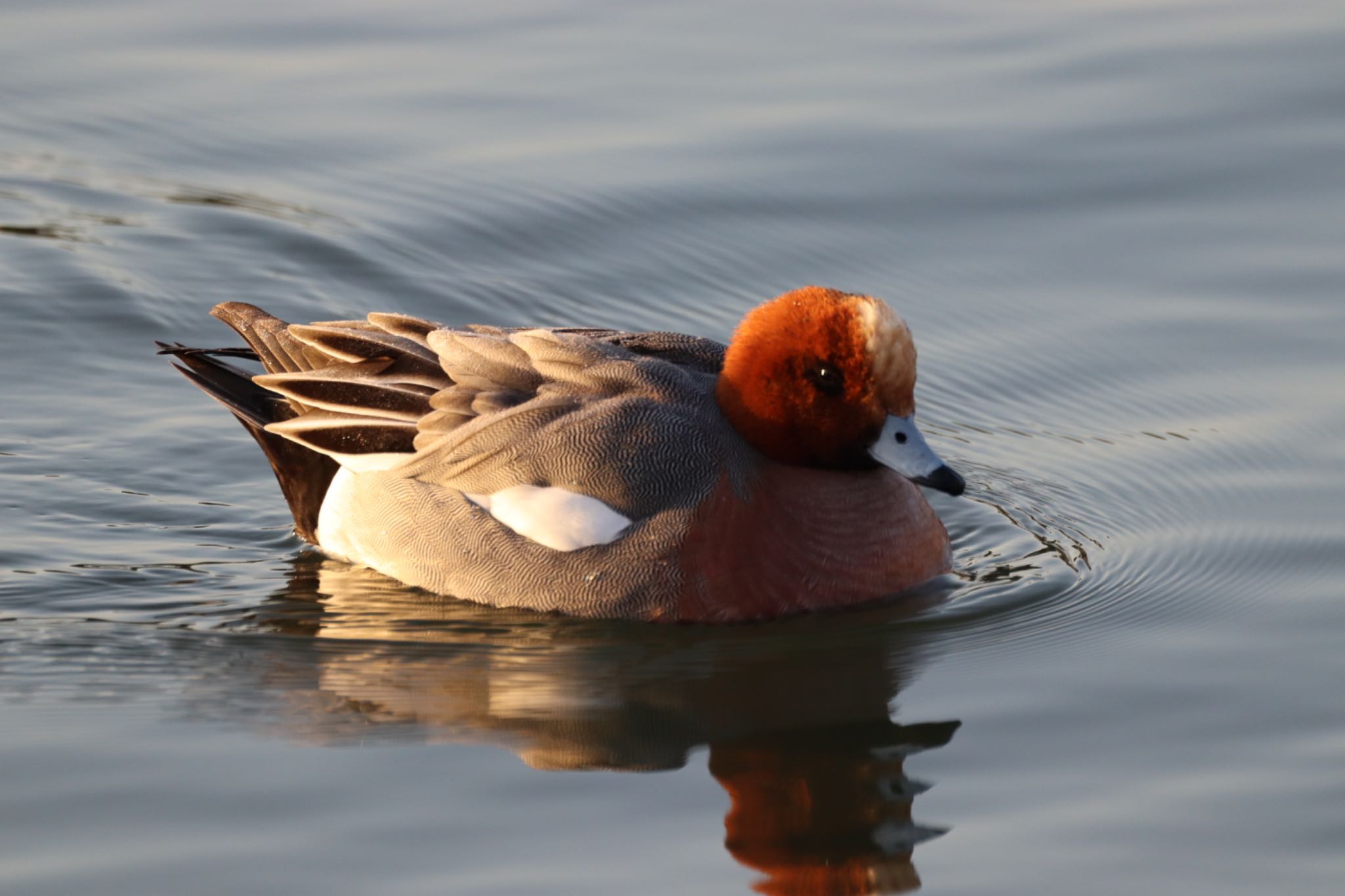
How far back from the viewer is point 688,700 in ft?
21.2

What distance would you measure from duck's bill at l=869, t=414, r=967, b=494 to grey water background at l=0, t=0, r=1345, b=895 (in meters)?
0.51

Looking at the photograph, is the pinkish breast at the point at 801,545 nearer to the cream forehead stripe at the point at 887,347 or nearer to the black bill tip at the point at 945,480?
the black bill tip at the point at 945,480

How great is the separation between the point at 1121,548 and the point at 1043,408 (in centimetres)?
131

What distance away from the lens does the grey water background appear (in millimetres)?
5527

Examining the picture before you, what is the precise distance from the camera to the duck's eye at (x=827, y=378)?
23.1 ft

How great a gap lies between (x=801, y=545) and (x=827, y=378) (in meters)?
0.62

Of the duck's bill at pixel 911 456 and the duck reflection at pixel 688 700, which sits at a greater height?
the duck's bill at pixel 911 456

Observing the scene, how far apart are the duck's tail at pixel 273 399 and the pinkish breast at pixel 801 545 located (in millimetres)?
1734

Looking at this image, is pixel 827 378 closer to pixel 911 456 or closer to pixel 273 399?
pixel 911 456

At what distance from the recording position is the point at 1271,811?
5.58m

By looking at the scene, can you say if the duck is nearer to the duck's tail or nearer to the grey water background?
the grey water background

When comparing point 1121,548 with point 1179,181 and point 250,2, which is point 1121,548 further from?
point 250,2

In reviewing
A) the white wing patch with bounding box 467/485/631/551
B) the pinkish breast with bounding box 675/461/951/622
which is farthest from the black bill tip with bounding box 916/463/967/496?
the white wing patch with bounding box 467/485/631/551

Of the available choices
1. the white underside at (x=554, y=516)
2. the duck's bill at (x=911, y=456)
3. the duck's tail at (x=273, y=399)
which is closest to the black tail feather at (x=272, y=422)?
the duck's tail at (x=273, y=399)
